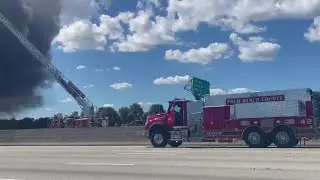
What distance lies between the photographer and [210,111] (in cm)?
2797

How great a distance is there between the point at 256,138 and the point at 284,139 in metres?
1.43

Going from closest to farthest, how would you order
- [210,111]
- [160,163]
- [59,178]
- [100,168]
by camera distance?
[59,178] < [100,168] < [160,163] < [210,111]

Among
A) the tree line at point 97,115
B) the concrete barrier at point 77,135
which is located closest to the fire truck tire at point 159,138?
the concrete barrier at point 77,135

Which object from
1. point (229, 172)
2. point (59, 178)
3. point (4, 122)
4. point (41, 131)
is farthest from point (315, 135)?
point (4, 122)

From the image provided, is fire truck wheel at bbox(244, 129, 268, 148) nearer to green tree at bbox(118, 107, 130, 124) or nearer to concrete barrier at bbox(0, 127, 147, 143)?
concrete barrier at bbox(0, 127, 147, 143)

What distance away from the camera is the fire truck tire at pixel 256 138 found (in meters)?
26.0

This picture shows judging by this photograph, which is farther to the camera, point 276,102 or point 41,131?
point 41,131

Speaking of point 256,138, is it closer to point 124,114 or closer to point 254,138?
point 254,138

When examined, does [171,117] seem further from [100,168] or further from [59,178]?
[59,178]

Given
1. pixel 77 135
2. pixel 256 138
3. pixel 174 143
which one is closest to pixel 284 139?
pixel 256 138

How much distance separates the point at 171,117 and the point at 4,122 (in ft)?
178

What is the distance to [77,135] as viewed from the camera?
40.7m

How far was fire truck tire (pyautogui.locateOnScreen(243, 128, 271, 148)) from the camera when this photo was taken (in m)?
26.0

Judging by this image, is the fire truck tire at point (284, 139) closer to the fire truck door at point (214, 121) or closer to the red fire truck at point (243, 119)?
the red fire truck at point (243, 119)
